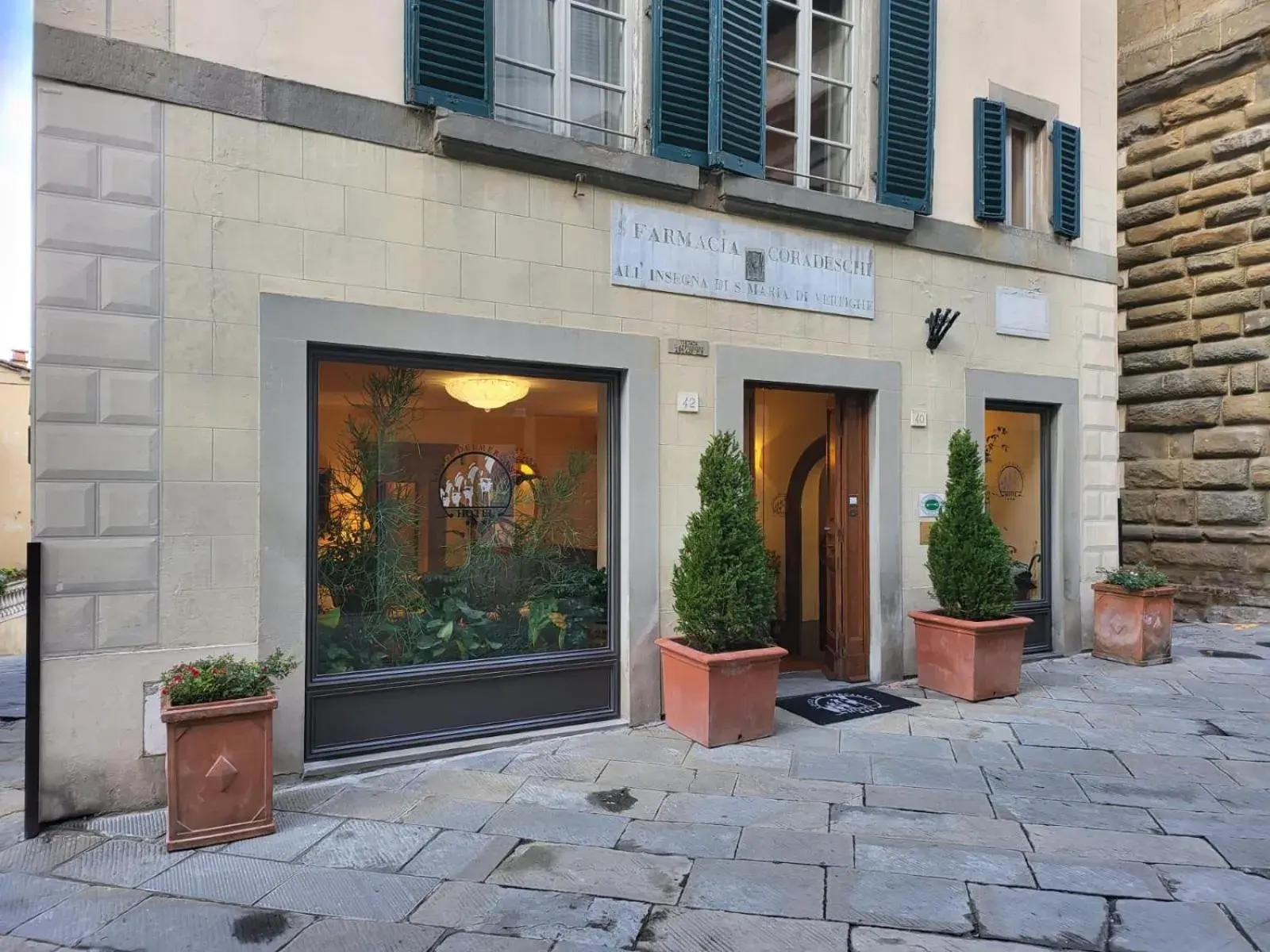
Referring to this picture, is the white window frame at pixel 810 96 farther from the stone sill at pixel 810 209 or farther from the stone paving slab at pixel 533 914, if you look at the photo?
the stone paving slab at pixel 533 914

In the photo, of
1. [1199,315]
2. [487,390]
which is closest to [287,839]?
[487,390]

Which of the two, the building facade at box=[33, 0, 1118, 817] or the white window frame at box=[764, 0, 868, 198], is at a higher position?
the white window frame at box=[764, 0, 868, 198]

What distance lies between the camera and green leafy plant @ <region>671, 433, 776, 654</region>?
5387mm

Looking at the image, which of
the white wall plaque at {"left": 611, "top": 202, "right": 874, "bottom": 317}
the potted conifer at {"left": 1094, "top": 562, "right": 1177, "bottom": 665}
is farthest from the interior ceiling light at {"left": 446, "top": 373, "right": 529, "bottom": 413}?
the potted conifer at {"left": 1094, "top": 562, "right": 1177, "bottom": 665}

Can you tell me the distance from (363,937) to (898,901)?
6.92 feet

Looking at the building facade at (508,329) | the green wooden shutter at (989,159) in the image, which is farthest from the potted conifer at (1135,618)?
the green wooden shutter at (989,159)

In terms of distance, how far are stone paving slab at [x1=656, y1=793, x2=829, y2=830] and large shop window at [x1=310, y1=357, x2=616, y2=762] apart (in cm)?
143

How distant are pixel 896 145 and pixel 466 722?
565 cm

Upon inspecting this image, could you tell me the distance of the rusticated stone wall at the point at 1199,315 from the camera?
923 centimetres

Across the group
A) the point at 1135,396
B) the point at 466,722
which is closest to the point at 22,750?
the point at 466,722

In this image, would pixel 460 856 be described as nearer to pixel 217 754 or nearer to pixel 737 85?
pixel 217 754

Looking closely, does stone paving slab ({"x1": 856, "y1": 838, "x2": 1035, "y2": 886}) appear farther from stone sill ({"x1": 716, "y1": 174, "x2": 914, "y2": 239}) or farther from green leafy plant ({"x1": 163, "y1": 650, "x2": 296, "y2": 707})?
stone sill ({"x1": 716, "y1": 174, "x2": 914, "y2": 239})

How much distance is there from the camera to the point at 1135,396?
10.3 metres

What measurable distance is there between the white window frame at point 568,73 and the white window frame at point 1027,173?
163 inches
